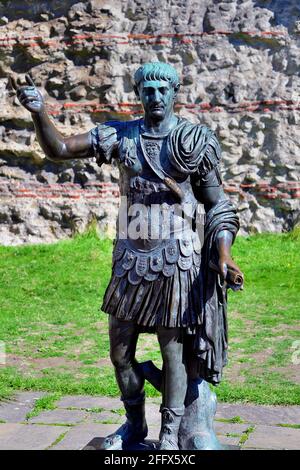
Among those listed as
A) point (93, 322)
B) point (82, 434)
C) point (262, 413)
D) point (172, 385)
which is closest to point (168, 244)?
point (172, 385)

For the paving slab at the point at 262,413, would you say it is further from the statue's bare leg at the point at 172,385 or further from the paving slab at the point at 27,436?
the statue's bare leg at the point at 172,385

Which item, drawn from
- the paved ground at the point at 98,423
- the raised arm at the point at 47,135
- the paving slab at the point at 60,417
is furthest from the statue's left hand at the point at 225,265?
the paving slab at the point at 60,417

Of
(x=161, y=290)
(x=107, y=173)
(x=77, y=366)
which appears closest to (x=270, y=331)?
(x=77, y=366)

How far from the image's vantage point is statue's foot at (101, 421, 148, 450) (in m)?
4.66

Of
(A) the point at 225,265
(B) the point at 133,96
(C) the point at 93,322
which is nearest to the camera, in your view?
(A) the point at 225,265

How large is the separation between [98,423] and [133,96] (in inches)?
308

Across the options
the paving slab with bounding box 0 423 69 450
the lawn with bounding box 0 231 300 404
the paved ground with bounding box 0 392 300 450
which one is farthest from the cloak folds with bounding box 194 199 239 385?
the lawn with bounding box 0 231 300 404

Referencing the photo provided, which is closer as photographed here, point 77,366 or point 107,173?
point 77,366

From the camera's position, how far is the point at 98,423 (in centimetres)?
582

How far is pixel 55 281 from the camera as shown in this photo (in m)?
10.2

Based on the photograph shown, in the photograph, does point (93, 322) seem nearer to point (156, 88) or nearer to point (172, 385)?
point (172, 385)

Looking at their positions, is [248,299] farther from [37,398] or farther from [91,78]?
[91,78]

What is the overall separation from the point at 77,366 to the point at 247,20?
23.0 ft

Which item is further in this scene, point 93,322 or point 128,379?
point 93,322
